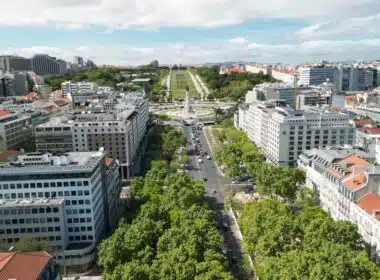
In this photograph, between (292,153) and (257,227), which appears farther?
(292,153)

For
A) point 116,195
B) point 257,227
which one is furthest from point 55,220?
point 257,227

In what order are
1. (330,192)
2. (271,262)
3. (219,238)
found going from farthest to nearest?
(330,192), (219,238), (271,262)

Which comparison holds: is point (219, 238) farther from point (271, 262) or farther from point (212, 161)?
point (212, 161)

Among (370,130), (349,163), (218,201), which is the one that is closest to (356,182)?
(349,163)

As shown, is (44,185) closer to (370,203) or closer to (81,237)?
(81,237)

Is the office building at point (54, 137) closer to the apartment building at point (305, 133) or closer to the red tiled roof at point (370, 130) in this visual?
the apartment building at point (305, 133)

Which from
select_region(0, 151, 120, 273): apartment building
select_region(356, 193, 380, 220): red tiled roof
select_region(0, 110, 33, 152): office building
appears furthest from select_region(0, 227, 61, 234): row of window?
select_region(0, 110, 33, 152): office building

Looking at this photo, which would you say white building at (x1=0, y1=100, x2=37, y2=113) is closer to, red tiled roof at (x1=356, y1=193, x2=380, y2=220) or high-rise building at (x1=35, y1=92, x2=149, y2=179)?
high-rise building at (x1=35, y1=92, x2=149, y2=179)
